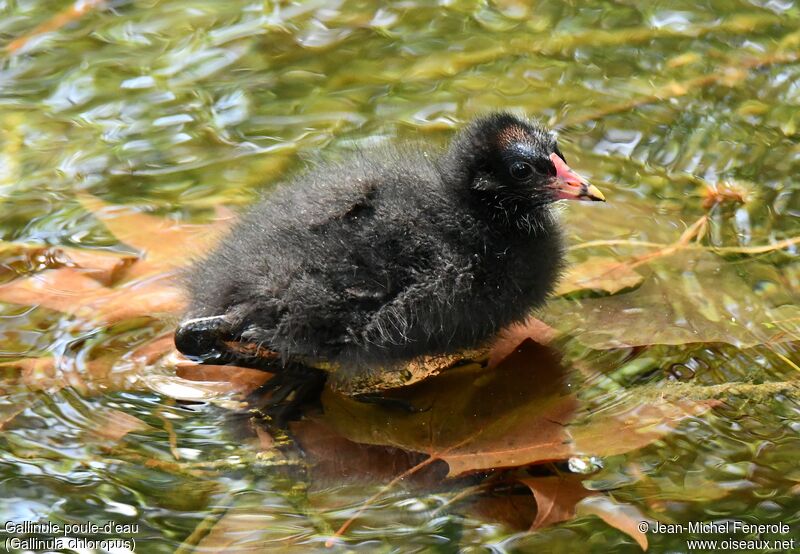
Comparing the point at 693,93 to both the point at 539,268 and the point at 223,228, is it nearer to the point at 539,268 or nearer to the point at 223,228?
the point at 539,268

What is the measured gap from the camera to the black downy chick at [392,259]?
3.26m

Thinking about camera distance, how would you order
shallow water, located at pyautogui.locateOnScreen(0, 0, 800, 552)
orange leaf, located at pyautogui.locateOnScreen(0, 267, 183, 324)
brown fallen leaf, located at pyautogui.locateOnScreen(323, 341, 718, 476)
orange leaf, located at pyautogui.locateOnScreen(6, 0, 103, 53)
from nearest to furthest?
1. shallow water, located at pyautogui.locateOnScreen(0, 0, 800, 552)
2. brown fallen leaf, located at pyautogui.locateOnScreen(323, 341, 718, 476)
3. orange leaf, located at pyautogui.locateOnScreen(0, 267, 183, 324)
4. orange leaf, located at pyautogui.locateOnScreen(6, 0, 103, 53)

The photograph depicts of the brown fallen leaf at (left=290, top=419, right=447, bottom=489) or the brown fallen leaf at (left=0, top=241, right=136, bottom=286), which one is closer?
the brown fallen leaf at (left=290, top=419, right=447, bottom=489)

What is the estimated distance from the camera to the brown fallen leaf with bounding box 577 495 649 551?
2744mm

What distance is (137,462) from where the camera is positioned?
3.03 meters

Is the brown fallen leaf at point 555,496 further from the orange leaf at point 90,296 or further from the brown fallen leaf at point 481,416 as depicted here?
the orange leaf at point 90,296

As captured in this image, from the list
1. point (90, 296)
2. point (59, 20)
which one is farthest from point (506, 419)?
point (59, 20)

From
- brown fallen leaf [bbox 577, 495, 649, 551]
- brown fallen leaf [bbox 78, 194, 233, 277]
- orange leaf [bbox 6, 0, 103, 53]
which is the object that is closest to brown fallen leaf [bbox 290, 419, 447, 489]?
brown fallen leaf [bbox 577, 495, 649, 551]

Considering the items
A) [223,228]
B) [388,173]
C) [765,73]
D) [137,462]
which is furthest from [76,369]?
[765,73]

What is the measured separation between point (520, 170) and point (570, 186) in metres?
0.17

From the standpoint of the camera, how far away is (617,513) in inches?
110

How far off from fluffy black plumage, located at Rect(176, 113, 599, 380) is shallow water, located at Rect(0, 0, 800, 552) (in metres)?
0.32

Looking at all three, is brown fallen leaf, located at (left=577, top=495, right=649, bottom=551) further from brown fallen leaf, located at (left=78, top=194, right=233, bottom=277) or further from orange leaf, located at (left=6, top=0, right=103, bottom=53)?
orange leaf, located at (left=6, top=0, right=103, bottom=53)

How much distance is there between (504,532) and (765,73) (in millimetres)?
3106
